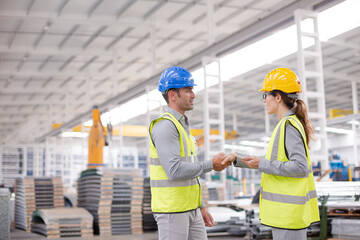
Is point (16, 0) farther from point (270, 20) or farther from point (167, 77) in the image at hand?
point (167, 77)

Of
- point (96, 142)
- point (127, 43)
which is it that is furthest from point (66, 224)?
point (127, 43)

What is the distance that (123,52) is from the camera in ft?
55.3

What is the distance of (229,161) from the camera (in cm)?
301

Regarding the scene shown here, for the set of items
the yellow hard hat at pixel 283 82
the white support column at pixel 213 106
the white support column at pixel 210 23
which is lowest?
the yellow hard hat at pixel 283 82

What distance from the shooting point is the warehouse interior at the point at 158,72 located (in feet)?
26.3

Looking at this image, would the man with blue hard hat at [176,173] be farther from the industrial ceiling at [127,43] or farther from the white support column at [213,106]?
the white support column at [213,106]

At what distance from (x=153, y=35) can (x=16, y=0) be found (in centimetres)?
418

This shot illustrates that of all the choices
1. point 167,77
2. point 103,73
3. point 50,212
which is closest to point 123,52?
point 103,73

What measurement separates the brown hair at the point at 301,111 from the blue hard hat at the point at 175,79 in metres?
0.62

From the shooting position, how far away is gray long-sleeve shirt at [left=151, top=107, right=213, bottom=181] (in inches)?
110

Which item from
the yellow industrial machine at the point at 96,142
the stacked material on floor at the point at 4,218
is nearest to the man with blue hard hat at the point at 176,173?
the stacked material on floor at the point at 4,218

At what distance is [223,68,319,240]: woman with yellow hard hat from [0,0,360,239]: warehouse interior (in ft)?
1.07

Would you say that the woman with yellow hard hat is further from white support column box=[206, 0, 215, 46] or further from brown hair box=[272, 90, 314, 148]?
white support column box=[206, 0, 215, 46]

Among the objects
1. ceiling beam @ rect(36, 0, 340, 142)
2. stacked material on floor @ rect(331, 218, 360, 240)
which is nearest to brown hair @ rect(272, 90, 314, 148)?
stacked material on floor @ rect(331, 218, 360, 240)
